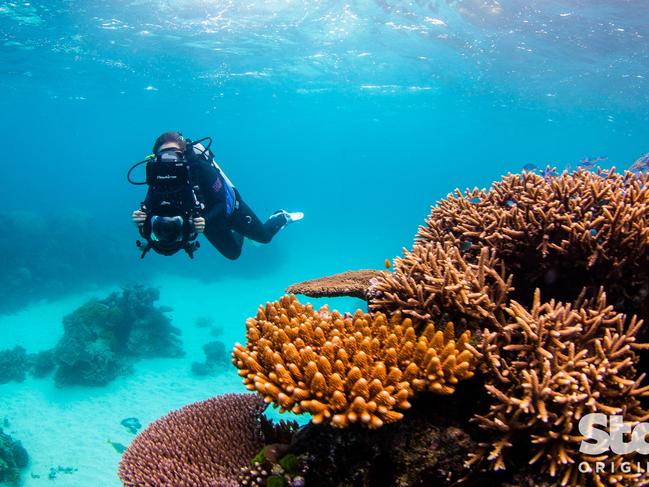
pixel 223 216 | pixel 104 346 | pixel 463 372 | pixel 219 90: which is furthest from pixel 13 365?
pixel 219 90

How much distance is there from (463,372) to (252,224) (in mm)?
10524

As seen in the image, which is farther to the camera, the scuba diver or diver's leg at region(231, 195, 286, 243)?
diver's leg at region(231, 195, 286, 243)

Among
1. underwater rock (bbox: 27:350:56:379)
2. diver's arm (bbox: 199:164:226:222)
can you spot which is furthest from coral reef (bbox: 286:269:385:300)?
underwater rock (bbox: 27:350:56:379)

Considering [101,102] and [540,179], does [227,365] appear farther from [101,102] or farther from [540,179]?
[101,102]

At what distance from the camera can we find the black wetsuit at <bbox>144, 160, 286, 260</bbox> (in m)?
8.98

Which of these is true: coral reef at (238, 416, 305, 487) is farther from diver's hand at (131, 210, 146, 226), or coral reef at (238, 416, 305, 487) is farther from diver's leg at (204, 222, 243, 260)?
diver's leg at (204, 222, 243, 260)

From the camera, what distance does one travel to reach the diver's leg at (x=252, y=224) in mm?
11875

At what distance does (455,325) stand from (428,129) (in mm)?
78836

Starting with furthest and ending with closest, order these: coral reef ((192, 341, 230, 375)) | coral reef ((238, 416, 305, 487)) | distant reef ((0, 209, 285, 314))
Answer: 1. distant reef ((0, 209, 285, 314))
2. coral reef ((192, 341, 230, 375))
3. coral reef ((238, 416, 305, 487))

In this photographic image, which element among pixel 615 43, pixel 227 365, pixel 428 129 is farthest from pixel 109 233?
pixel 428 129

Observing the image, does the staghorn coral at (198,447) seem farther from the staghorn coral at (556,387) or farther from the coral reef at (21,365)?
the coral reef at (21,365)

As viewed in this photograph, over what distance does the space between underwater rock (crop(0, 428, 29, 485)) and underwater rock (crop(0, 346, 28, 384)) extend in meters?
5.09

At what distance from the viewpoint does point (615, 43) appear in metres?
24.7

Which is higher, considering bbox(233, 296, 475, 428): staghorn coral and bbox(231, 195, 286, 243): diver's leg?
bbox(231, 195, 286, 243): diver's leg
